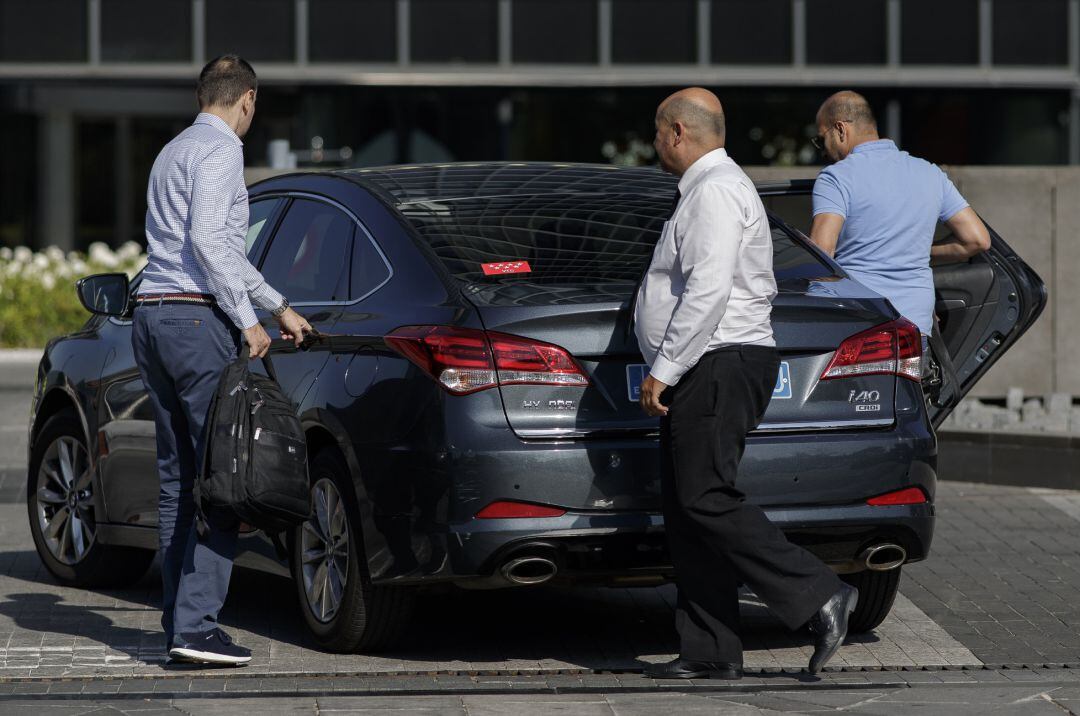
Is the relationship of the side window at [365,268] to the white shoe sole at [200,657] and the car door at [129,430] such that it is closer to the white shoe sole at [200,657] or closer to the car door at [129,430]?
the car door at [129,430]

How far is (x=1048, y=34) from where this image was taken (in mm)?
22141

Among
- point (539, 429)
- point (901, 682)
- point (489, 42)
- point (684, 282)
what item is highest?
point (489, 42)

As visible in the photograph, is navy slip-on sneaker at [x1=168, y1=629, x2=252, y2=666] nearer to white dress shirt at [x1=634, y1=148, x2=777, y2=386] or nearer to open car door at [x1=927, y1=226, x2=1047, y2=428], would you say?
white dress shirt at [x1=634, y1=148, x2=777, y2=386]

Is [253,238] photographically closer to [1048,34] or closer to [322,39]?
[322,39]

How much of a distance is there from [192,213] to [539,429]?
124 centimetres

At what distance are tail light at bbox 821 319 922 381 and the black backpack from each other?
5.35 feet

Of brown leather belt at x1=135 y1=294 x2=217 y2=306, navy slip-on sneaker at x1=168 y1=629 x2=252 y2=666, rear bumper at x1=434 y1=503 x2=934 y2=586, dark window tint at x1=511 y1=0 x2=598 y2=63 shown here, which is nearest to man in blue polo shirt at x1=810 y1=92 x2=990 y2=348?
rear bumper at x1=434 y1=503 x2=934 y2=586

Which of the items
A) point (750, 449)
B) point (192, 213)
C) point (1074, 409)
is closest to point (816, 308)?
point (750, 449)

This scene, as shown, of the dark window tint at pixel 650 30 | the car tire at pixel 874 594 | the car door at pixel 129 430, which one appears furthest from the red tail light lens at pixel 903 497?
the dark window tint at pixel 650 30

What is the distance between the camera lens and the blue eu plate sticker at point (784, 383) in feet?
19.2

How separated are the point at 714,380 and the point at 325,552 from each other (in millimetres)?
1492

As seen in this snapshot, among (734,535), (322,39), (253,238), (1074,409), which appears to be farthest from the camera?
(322,39)

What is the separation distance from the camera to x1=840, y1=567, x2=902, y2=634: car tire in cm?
652

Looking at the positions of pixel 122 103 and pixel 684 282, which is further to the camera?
pixel 122 103
